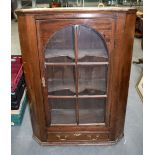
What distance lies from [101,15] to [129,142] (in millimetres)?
1115

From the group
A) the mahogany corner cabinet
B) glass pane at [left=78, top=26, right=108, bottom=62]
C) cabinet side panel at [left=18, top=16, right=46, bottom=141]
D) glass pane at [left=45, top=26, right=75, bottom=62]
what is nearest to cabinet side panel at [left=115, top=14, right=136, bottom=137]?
the mahogany corner cabinet

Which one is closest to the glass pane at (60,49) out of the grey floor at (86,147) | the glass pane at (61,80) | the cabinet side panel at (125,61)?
the glass pane at (61,80)

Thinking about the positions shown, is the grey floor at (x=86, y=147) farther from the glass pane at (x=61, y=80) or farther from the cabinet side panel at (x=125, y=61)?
the glass pane at (x=61, y=80)

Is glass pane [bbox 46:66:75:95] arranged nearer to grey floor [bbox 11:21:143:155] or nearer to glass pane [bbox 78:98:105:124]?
glass pane [bbox 78:98:105:124]

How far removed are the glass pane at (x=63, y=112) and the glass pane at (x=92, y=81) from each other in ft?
0.57

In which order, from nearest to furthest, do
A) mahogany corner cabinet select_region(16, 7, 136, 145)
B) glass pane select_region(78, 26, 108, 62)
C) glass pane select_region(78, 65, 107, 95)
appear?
mahogany corner cabinet select_region(16, 7, 136, 145) < glass pane select_region(78, 26, 108, 62) < glass pane select_region(78, 65, 107, 95)

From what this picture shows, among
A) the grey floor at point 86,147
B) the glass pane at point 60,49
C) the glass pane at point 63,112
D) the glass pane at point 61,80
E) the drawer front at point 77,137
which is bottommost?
the grey floor at point 86,147

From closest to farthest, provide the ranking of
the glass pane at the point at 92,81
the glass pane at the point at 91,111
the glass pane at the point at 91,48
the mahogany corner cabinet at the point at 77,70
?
the mahogany corner cabinet at the point at 77,70
the glass pane at the point at 91,48
the glass pane at the point at 92,81
the glass pane at the point at 91,111

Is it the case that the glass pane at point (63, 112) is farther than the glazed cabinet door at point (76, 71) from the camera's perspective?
Yes

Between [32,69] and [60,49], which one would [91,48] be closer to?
[60,49]

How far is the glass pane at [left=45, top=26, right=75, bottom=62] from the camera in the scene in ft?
4.51

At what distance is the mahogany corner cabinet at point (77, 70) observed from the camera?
4.15 feet

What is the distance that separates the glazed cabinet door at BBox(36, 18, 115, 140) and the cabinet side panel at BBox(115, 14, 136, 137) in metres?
0.08
